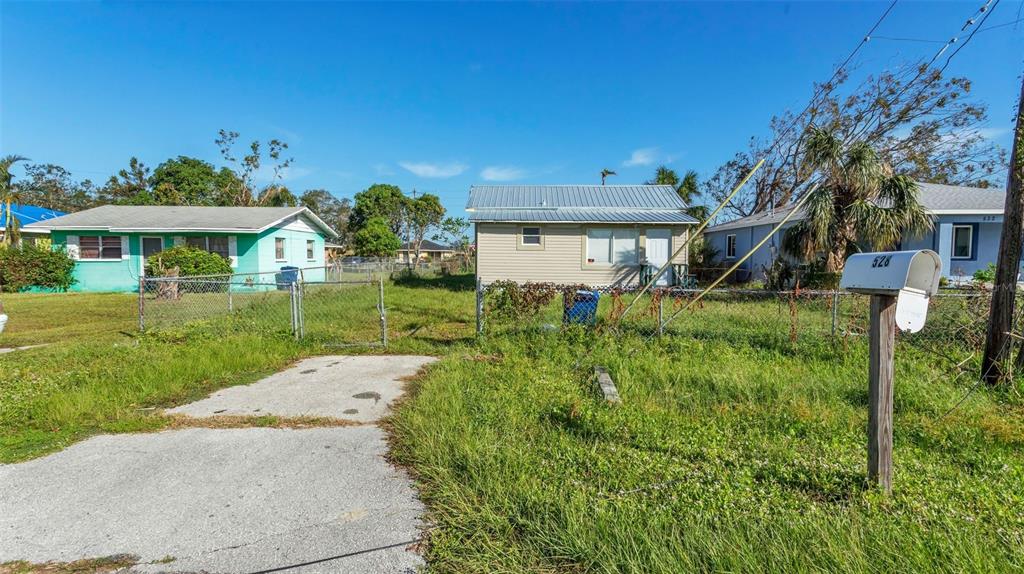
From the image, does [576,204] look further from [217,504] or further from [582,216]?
[217,504]

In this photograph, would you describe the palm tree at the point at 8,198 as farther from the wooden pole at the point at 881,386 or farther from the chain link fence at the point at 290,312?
the wooden pole at the point at 881,386

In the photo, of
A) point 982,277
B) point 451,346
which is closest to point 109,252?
point 451,346

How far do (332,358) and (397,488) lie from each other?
14.4ft

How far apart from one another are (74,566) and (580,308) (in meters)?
6.10

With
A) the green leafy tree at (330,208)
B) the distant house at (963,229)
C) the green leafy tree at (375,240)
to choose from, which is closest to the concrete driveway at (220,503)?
the distant house at (963,229)

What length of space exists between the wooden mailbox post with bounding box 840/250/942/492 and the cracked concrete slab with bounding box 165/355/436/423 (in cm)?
394

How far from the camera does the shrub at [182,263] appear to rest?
15141mm

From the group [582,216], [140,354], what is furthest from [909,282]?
[582,216]

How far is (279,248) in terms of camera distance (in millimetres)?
19609

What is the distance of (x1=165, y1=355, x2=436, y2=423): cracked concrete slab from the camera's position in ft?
15.3

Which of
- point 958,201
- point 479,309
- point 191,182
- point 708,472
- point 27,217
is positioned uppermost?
point 191,182

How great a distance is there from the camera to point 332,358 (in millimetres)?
7000

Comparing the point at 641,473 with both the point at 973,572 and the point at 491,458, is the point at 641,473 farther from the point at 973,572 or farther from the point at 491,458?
the point at 973,572

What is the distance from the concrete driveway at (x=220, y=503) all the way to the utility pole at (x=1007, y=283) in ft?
21.3
